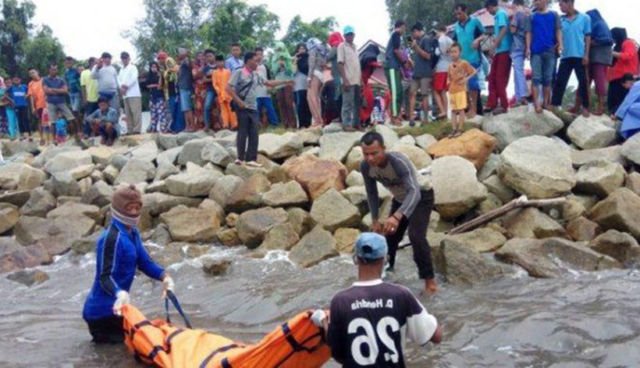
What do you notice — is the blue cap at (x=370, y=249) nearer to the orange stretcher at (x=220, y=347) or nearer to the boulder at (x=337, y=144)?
the orange stretcher at (x=220, y=347)

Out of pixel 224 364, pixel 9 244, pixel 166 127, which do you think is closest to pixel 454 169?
pixel 224 364

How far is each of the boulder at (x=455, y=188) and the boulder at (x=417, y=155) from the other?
939 millimetres

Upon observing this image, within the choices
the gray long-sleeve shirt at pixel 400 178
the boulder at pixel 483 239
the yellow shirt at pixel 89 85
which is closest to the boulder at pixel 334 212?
the boulder at pixel 483 239

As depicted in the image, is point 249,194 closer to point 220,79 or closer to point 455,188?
point 455,188

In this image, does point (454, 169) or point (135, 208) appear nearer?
point (135, 208)

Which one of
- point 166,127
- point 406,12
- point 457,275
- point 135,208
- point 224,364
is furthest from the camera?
point 406,12

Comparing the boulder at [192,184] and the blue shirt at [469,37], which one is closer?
the boulder at [192,184]

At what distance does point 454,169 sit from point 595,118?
3.52m

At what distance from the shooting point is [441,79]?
12.8 metres

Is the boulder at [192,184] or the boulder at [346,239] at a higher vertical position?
the boulder at [192,184]

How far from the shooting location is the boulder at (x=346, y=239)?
379 inches

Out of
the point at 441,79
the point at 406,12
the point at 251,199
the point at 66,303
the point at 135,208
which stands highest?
the point at 406,12

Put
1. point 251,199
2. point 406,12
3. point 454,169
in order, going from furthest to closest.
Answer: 1. point 406,12
2. point 251,199
3. point 454,169

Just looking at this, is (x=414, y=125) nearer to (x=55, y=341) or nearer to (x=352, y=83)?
(x=352, y=83)
